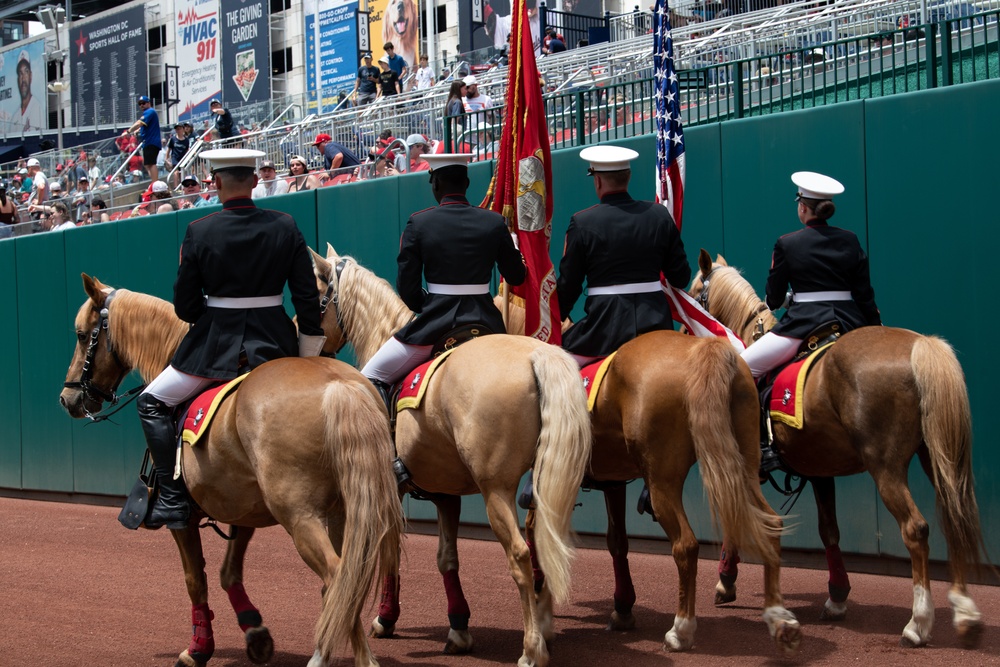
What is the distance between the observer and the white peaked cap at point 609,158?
6500 millimetres

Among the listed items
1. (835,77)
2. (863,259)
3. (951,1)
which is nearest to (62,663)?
A: (863,259)

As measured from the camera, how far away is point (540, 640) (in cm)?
532

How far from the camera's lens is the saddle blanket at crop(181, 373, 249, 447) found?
550 centimetres

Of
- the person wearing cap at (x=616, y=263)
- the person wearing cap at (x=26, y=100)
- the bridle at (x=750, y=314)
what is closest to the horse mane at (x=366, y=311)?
the person wearing cap at (x=616, y=263)

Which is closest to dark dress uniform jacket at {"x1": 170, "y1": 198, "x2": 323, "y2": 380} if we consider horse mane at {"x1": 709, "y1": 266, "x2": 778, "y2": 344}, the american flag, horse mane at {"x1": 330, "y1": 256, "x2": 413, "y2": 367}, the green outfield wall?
horse mane at {"x1": 330, "y1": 256, "x2": 413, "y2": 367}

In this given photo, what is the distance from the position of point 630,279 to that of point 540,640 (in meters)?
2.11

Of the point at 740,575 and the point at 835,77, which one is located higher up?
the point at 835,77

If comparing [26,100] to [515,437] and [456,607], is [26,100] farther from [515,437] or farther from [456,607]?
[515,437]

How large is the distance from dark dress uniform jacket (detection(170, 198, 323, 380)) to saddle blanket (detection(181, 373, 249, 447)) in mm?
125

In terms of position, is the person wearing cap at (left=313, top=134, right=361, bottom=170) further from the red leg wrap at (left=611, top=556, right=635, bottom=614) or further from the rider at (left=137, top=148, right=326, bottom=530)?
the red leg wrap at (left=611, top=556, right=635, bottom=614)

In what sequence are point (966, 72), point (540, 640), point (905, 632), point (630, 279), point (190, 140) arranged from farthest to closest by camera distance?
point (190, 140) < point (966, 72) < point (630, 279) < point (905, 632) < point (540, 640)

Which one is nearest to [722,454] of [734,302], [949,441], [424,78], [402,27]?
[949,441]

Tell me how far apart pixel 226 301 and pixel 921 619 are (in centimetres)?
379

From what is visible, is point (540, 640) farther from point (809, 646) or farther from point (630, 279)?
point (630, 279)
